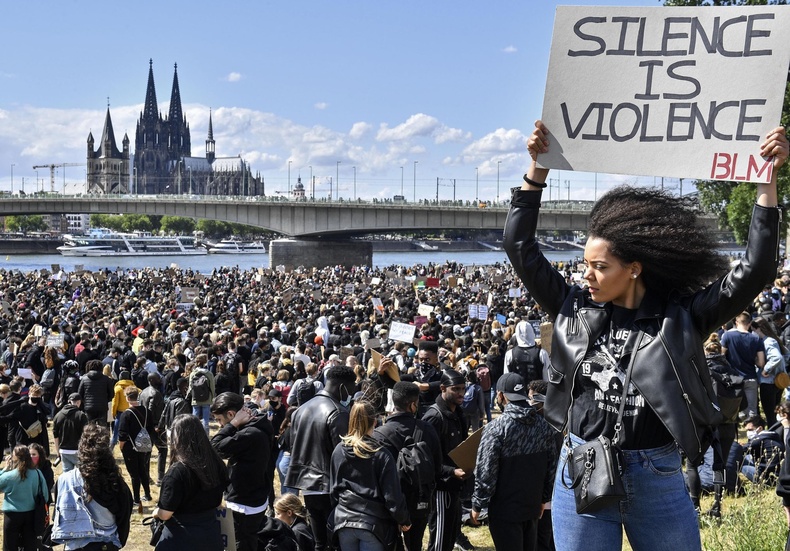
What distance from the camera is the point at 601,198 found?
3.16 metres

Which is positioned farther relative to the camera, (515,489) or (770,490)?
(770,490)

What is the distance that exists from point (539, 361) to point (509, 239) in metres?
8.42

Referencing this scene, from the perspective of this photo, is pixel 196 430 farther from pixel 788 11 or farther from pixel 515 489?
pixel 788 11

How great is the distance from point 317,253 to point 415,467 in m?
66.4

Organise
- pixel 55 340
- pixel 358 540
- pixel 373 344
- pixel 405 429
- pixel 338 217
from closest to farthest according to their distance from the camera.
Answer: pixel 358 540 < pixel 405 429 < pixel 373 344 < pixel 55 340 < pixel 338 217

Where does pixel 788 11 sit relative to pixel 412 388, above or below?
above

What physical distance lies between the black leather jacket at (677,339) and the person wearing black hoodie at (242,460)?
152 inches

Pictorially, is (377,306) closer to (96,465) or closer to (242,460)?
(242,460)

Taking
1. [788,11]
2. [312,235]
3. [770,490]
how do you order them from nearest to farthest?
[788,11], [770,490], [312,235]

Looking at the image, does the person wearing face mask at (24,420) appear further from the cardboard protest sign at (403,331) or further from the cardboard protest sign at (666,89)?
the cardboard protest sign at (666,89)

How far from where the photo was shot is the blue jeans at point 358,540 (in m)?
5.52

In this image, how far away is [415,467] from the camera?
6066mm

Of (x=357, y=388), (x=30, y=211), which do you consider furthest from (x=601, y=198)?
(x=30, y=211)

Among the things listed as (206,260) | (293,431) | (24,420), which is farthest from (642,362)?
(206,260)
